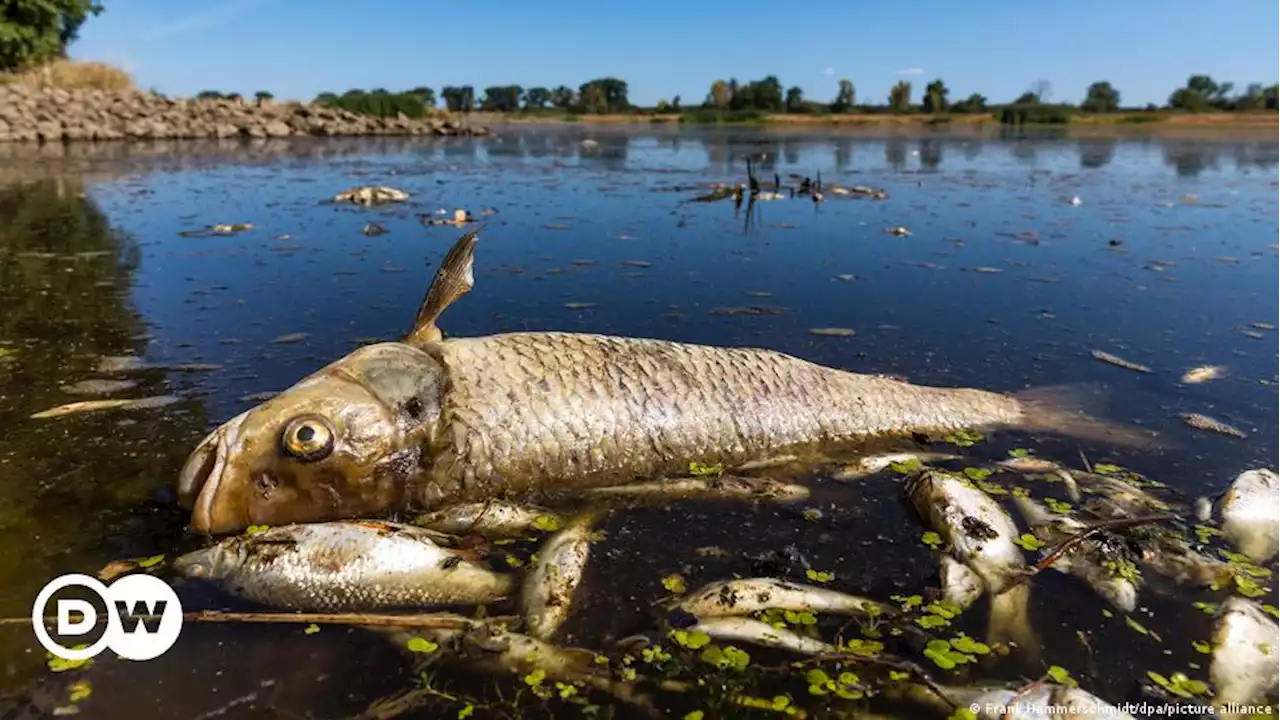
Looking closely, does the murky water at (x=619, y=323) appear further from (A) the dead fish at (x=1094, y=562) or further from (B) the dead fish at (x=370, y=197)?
(B) the dead fish at (x=370, y=197)

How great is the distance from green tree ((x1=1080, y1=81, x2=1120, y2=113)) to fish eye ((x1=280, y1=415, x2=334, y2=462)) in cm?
11073

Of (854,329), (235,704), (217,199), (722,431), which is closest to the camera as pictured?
(235,704)

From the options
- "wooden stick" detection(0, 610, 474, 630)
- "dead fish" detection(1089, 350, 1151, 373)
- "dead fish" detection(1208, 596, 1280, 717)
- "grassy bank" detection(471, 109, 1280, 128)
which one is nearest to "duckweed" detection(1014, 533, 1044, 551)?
"dead fish" detection(1208, 596, 1280, 717)

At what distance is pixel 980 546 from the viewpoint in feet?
12.1

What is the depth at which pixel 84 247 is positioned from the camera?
Answer: 1104cm

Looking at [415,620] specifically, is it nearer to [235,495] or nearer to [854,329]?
[235,495]

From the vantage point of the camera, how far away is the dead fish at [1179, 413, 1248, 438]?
5.22 m

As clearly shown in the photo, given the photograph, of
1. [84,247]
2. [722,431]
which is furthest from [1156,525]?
[84,247]

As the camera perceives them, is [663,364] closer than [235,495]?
No

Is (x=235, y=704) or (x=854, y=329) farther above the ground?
(x=854, y=329)

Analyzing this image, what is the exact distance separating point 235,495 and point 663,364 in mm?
2461

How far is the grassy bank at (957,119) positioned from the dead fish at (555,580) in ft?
250

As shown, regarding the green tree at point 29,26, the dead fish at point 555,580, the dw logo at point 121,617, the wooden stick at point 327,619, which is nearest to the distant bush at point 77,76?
the green tree at point 29,26

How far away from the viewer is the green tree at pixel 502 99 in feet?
428
